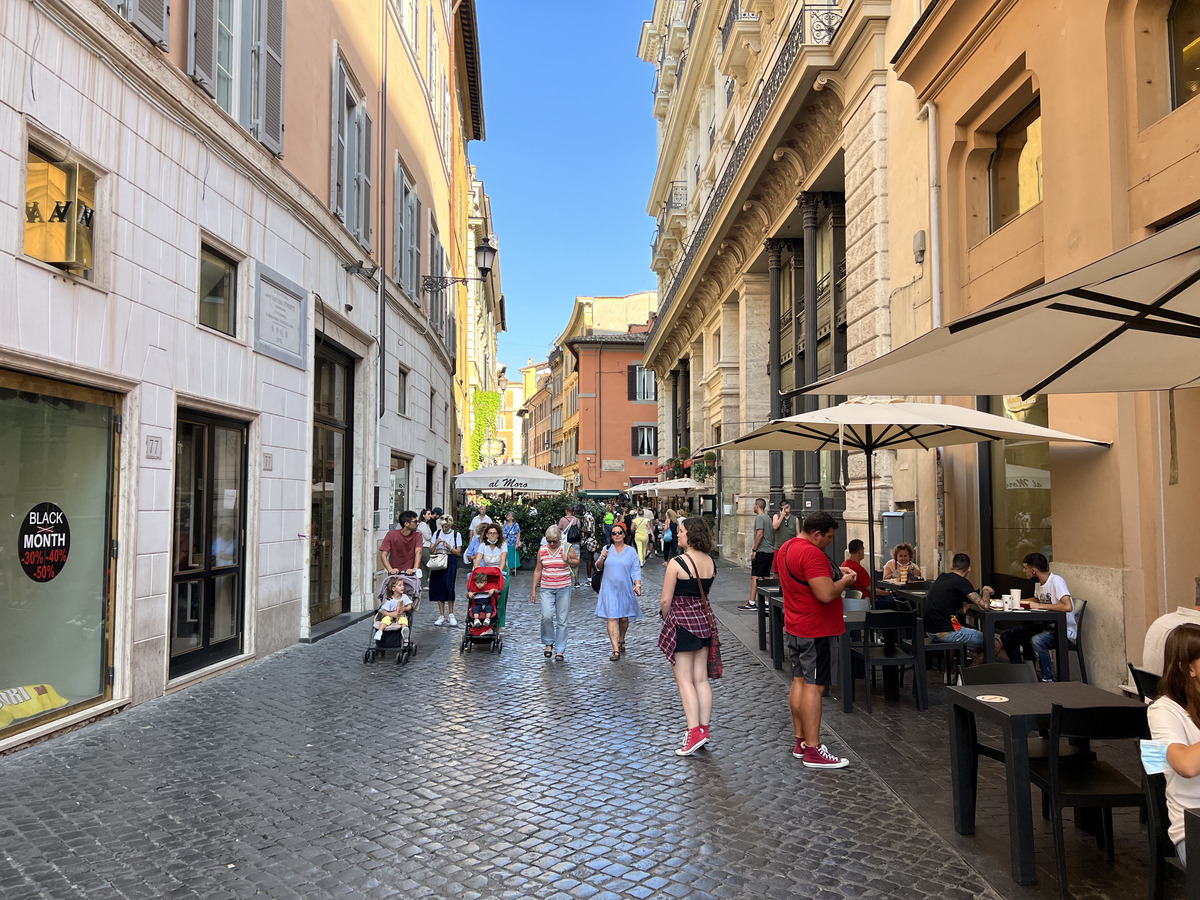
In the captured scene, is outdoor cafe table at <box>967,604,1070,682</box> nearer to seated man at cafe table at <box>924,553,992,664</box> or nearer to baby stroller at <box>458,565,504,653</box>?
seated man at cafe table at <box>924,553,992,664</box>

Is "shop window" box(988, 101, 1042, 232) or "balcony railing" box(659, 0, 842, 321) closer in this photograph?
"shop window" box(988, 101, 1042, 232)

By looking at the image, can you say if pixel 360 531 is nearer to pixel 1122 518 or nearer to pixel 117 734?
pixel 117 734

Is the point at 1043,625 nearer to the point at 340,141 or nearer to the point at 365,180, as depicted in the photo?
the point at 340,141

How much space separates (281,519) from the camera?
10.5m

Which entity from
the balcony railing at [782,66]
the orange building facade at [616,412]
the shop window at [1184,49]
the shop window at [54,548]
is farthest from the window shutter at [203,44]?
the orange building facade at [616,412]

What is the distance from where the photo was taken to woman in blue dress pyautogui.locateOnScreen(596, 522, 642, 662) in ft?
32.6

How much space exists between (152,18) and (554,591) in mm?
6838

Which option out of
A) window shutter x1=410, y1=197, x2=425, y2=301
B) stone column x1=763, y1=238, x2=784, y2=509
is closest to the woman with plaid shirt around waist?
window shutter x1=410, y1=197, x2=425, y2=301

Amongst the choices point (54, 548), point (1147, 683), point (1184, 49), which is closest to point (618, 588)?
point (54, 548)

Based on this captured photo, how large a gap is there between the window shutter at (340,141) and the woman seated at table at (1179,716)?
11.9 m

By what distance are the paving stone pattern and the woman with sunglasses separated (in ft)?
6.22

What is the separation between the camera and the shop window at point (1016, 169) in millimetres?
9625

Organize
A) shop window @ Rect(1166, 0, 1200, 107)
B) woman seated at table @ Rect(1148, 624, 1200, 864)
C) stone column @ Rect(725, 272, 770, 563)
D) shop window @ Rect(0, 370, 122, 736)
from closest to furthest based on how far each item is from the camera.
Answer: woman seated at table @ Rect(1148, 624, 1200, 864) < shop window @ Rect(0, 370, 122, 736) < shop window @ Rect(1166, 0, 1200, 107) < stone column @ Rect(725, 272, 770, 563)

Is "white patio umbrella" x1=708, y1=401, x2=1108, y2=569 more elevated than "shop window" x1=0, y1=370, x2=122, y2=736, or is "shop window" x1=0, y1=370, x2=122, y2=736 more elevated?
"white patio umbrella" x1=708, y1=401, x2=1108, y2=569
